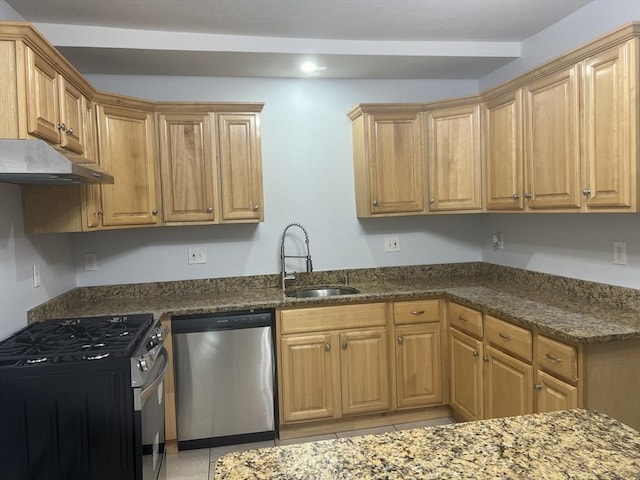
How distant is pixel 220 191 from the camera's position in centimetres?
312

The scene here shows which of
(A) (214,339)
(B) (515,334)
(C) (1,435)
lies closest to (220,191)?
(A) (214,339)

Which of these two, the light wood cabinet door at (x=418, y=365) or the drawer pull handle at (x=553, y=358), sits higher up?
the drawer pull handle at (x=553, y=358)

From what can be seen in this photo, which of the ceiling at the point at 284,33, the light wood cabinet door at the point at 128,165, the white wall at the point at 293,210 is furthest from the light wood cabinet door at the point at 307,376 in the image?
the ceiling at the point at 284,33

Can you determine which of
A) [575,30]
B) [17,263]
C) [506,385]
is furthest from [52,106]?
[575,30]

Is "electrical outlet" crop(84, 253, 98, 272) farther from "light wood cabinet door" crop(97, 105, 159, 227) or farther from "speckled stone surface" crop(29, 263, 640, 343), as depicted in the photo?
"light wood cabinet door" crop(97, 105, 159, 227)

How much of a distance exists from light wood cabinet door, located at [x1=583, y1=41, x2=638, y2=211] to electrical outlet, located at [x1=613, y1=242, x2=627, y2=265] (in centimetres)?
36

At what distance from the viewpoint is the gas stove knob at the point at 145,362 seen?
193cm

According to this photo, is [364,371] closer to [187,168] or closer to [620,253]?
[620,253]

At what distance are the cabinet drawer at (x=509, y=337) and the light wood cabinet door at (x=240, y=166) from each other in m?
1.61

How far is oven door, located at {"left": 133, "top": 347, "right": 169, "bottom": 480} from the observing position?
6.33 ft

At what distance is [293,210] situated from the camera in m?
3.56

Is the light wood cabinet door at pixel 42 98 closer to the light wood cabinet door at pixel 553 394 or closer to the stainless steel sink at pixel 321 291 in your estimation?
the stainless steel sink at pixel 321 291

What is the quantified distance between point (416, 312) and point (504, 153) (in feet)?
3.84

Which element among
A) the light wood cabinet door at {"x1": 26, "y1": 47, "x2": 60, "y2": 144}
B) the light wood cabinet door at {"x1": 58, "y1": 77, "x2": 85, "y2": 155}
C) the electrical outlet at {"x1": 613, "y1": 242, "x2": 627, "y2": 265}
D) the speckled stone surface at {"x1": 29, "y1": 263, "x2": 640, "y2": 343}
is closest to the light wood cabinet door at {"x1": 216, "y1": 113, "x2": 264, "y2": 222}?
the speckled stone surface at {"x1": 29, "y1": 263, "x2": 640, "y2": 343}
